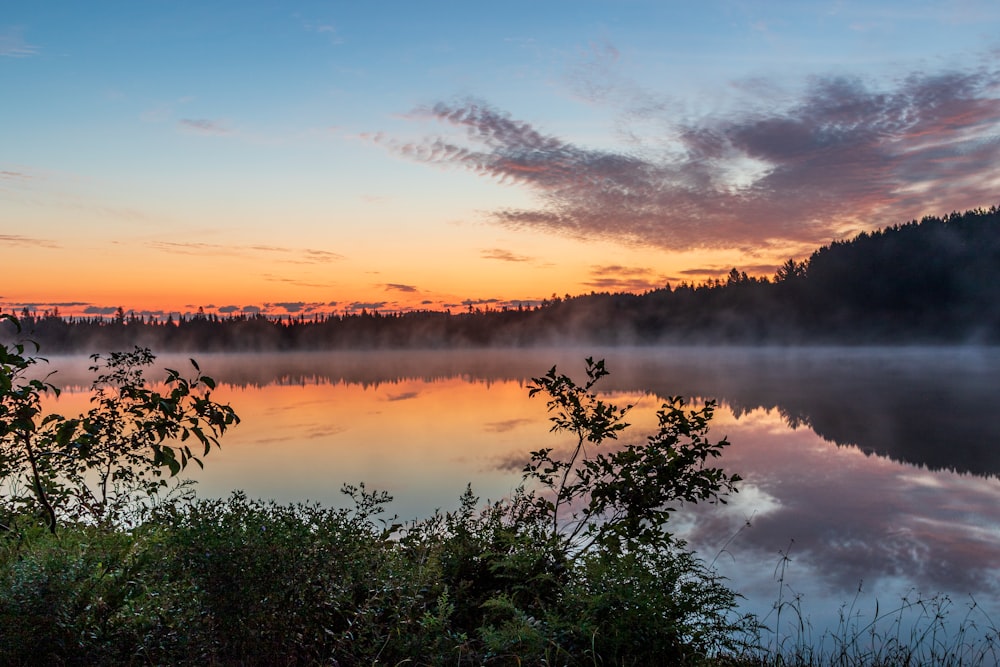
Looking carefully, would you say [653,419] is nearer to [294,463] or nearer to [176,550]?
[294,463]

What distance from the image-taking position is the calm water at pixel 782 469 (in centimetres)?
1459

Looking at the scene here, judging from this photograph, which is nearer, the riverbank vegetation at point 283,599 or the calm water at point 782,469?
the riverbank vegetation at point 283,599

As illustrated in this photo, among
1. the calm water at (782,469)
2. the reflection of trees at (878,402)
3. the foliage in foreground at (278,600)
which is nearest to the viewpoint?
the foliage in foreground at (278,600)

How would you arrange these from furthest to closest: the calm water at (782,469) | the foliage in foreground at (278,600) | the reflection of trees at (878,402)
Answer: the reflection of trees at (878,402) < the calm water at (782,469) < the foliage in foreground at (278,600)

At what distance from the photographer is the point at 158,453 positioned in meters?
5.57

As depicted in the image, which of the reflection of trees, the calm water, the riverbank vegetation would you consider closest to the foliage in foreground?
the riverbank vegetation

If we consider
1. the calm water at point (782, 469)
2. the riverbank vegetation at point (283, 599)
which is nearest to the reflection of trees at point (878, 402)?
the calm water at point (782, 469)

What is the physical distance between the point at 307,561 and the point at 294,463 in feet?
74.9

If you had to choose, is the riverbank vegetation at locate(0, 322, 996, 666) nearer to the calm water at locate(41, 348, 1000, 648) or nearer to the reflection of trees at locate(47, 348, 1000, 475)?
the calm water at locate(41, 348, 1000, 648)

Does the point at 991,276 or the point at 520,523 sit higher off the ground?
the point at 991,276

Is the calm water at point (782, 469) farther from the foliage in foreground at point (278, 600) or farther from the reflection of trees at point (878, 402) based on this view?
the foliage in foreground at point (278, 600)

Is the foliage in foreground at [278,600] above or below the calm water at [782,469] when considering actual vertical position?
above

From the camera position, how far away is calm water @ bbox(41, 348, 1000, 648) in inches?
575

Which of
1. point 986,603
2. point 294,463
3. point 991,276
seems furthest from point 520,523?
point 991,276
